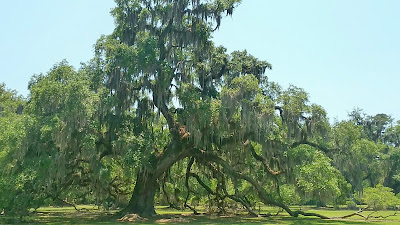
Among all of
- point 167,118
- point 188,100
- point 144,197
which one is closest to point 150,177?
point 144,197

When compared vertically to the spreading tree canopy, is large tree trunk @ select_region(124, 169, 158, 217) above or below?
below

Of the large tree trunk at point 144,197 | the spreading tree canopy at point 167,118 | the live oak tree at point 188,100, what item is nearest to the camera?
the spreading tree canopy at point 167,118

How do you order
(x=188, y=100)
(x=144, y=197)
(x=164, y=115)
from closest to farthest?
1. (x=188, y=100)
2. (x=164, y=115)
3. (x=144, y=197)

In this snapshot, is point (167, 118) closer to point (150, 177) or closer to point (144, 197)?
point (150, 177)

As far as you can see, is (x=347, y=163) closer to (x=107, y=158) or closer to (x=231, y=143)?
(x=231, y=143)

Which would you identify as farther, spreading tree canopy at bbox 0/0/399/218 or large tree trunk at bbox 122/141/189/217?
large tree trunk at bbox 122/141/189/217

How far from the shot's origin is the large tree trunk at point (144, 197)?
2224 centimetres

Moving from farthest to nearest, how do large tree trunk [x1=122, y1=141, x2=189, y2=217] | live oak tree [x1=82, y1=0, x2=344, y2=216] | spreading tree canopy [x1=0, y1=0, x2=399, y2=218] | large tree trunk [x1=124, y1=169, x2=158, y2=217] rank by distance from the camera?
large tree trunk [x1=124, y1=169, x2=158, y2=217] → large tree trunk [x1=122, y1=141, x2=189, y2=217] → live oak tree [x1=82, y1=0, x2=344, y2=216] → spreading tree canopy [x1=0, y1=0, x2=399, y2=218]

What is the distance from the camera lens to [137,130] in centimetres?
2111

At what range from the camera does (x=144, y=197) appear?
22.6m

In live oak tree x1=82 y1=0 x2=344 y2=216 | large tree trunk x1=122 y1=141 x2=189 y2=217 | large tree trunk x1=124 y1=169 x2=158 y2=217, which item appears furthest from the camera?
large tree trunk x1=124 y1=169 x2=158 y2=217

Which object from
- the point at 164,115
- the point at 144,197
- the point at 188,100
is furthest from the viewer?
the point at 144,197

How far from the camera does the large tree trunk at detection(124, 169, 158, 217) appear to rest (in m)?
22.2

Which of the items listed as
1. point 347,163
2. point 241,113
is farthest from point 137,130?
point 347,163
